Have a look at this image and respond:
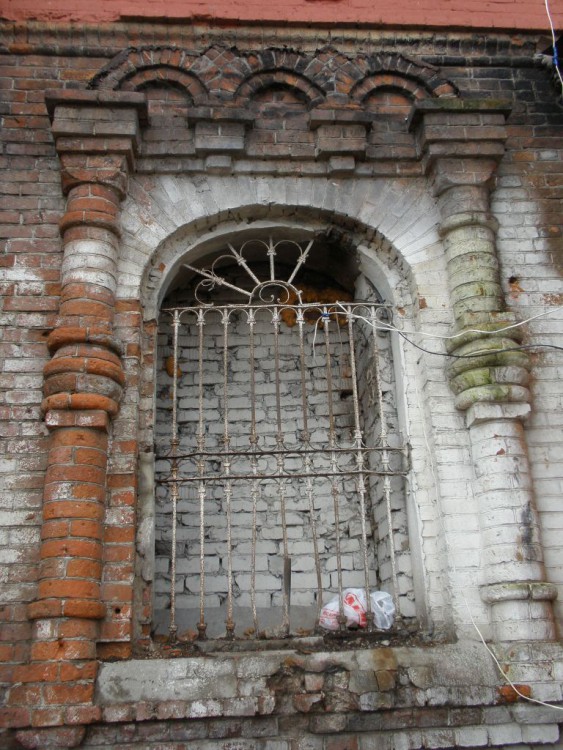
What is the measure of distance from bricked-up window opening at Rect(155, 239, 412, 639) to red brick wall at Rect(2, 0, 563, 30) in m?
1.59

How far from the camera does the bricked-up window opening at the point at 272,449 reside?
178 inches

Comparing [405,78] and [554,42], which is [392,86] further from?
[554,42]

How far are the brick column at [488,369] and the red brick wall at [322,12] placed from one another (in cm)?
87

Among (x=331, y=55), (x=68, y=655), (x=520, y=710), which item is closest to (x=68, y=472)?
(x=68, y=655)

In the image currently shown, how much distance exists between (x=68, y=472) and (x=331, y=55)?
3267 millimetres

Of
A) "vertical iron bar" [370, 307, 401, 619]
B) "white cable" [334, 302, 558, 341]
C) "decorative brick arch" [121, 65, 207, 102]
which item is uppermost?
"decorative brick arch" [121, 65, 207, 102]

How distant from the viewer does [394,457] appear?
14.8 ft

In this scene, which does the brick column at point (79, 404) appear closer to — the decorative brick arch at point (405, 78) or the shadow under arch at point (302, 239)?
the shadow under arch at point (302, 239)

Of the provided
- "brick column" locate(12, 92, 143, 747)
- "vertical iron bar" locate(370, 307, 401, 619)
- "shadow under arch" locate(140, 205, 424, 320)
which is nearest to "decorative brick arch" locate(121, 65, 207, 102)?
"brick column" locate(12, 92, 143, 747)

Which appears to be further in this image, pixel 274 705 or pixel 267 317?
pixel 267 317

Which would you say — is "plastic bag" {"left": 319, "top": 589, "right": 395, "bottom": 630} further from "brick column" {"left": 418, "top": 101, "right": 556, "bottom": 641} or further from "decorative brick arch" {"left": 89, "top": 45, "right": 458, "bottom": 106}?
"decorative brick arch" {"left": 89, "top": 45, "right": 458, "bottom": 106}

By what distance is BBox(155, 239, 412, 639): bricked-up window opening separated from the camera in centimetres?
452

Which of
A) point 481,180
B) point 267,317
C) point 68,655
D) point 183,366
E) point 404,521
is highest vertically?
point 481,180

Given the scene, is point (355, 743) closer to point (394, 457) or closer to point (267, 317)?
point (394, 457)
